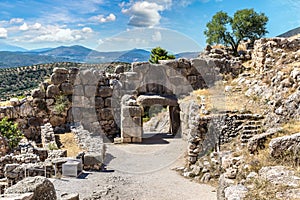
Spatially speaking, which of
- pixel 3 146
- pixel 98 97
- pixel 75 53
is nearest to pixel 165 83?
pixel 98 97

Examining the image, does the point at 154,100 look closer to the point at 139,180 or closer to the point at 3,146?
the point at 139,180

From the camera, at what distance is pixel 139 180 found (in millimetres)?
10852

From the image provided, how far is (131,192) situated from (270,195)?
4747 millimetres

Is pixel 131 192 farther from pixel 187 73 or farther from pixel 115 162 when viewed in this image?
pixel 187 73

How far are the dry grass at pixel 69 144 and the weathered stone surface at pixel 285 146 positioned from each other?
828 cm

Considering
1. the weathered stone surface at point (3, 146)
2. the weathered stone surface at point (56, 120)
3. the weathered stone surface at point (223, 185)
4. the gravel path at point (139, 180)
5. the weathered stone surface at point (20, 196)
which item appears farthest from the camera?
the weathered stone surface at point (56, 120)

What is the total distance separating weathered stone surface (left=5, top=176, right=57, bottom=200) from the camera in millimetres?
5555

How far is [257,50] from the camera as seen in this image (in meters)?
19.4

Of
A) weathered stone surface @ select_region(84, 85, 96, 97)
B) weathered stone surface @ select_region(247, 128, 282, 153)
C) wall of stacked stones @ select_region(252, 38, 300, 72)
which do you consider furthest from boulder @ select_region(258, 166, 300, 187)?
weathered stone surface @ select_region(84, 85, 96, 97)

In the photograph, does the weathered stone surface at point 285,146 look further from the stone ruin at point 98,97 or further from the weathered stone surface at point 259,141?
the stone ruin at point 98,97

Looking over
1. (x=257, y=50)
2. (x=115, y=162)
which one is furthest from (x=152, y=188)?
(x=257, y=50)

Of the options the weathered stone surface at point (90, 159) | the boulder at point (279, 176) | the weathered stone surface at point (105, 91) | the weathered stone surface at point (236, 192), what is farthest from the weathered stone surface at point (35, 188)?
the weathered stone surface at point (105, 91)

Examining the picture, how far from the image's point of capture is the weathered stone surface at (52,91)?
1911cm

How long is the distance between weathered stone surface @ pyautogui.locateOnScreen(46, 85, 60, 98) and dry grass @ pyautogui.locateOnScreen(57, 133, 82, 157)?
9.95 ft
